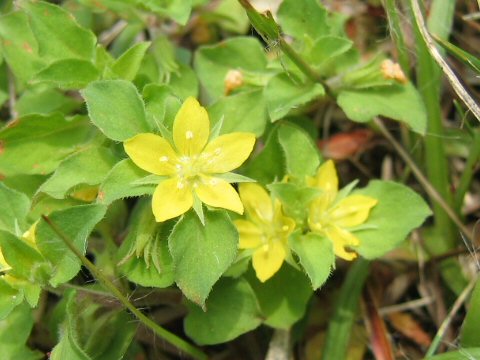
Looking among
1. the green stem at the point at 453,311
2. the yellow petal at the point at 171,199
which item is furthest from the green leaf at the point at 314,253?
the green stem at the point at 453,311

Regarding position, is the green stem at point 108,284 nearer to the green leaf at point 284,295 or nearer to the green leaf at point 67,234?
the green leaf at point 67,234

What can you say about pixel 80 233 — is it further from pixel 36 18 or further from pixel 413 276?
pixel 413 276

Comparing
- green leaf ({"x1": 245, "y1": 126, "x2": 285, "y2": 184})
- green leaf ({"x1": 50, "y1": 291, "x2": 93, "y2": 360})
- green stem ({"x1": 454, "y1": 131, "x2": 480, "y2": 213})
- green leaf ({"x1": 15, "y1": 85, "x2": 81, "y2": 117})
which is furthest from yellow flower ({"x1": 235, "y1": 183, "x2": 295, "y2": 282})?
green leaf ({"x1": 15, "y1": 85, "x2": 81, "y2": 117})

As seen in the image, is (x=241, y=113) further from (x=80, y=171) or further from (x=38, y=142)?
(x=38, y=142)

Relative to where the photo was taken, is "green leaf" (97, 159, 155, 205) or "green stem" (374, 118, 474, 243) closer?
"green leaf" (97, 159, 155, 205)

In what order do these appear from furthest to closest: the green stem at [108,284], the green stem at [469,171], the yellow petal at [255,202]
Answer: the green stem at [469,171]
the yellow petal at [255,202]
the green stem at [108,284]

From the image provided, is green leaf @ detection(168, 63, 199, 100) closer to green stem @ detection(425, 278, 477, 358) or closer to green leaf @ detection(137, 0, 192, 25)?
green leaf @ detection(137, 0, 192, 25)
